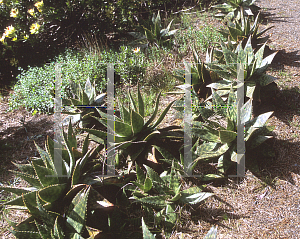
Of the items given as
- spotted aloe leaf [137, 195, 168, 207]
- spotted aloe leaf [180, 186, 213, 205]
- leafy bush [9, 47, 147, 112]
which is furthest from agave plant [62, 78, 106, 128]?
spotted aloe leaf [180, 186, 213, 205]

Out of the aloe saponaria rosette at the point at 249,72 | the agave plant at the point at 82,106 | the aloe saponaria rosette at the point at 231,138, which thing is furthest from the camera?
the agave plant at the point at 82,106

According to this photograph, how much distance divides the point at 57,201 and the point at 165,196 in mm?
1000

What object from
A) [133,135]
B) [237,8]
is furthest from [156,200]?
[237,8]

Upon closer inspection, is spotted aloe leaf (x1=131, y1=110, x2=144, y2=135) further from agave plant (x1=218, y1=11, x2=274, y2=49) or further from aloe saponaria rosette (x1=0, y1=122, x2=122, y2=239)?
agave plant (x1=218, y1=11, x2=274, y2=49)

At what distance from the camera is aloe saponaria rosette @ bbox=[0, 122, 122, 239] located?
7.28 feet

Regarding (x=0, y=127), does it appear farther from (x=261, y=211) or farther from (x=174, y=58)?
(x=261, y=211)

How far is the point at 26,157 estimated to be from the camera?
3.76m

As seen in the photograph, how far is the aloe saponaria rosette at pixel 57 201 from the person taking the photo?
7.28ft

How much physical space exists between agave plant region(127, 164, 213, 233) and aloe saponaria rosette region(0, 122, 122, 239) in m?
0.36

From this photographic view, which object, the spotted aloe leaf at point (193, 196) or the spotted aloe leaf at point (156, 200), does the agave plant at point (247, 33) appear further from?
the spotted aloe leaf at point (156, 200)

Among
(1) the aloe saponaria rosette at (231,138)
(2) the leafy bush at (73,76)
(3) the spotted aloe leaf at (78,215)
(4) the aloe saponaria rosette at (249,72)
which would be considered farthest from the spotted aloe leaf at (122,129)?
(2) the leafy bush at (73,76)

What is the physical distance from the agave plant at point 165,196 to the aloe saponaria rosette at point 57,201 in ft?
1.17

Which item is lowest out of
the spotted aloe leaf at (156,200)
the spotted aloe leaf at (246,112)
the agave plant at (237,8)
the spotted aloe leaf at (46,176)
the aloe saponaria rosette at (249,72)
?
the spotted aloe leaf at (156,200)

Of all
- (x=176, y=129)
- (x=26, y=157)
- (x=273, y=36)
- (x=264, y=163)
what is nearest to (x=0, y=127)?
(x=26, y=157)
